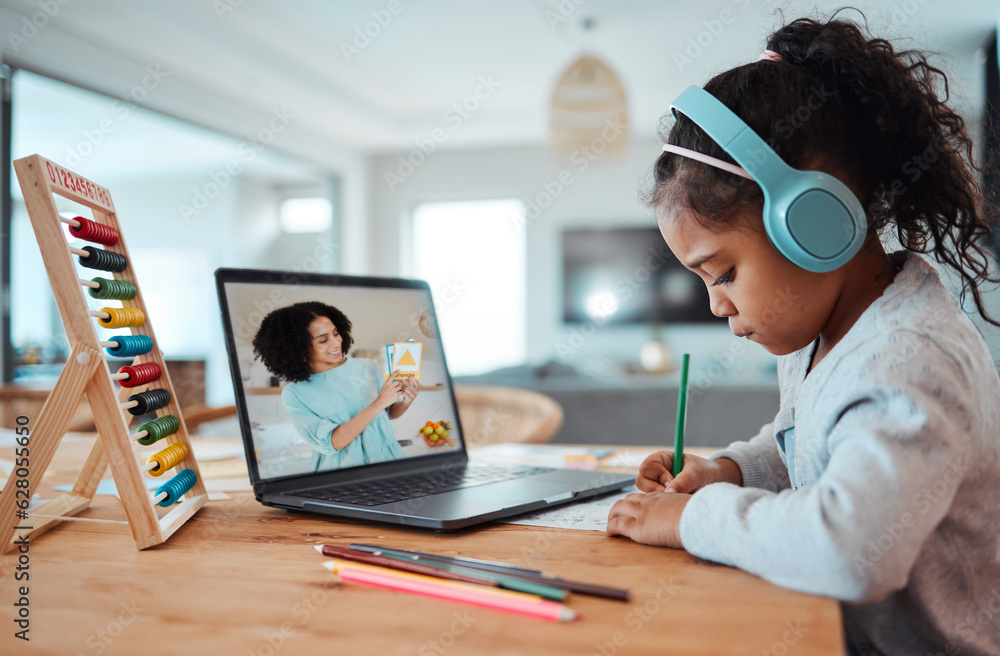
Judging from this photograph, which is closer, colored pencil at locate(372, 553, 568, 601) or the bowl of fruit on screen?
colored pencil at locate(372, 553, 568, 601)

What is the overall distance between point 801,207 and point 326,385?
0.54 meters

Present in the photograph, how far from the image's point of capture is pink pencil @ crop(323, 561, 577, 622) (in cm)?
47

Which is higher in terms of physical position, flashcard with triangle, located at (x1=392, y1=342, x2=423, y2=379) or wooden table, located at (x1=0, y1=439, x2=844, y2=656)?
flashcard with triangle, located at (x1=392, y1=342, x2=423, y2=379)

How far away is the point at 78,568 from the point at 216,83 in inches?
178

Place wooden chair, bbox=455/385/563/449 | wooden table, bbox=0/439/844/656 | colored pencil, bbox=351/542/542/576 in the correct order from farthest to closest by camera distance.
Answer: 1. wooden chair, bbox=455/385/563/449
2. colored pencil, bbox=351/542/542/576
3. wooden table, bbox=0/439/844/656

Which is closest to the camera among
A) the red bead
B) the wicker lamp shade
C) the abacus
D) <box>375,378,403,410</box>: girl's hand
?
the abacus

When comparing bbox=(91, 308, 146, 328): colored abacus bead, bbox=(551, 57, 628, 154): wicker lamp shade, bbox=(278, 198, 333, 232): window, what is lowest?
bbox=(91, 308, 146, 328): colored abacus bead

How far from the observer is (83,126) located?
466 cm

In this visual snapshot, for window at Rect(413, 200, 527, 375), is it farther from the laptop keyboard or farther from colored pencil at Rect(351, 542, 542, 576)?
colored pencil at Rect(351, 542, 542, 576)

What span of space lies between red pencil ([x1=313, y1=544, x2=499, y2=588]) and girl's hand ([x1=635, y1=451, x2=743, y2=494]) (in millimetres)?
320

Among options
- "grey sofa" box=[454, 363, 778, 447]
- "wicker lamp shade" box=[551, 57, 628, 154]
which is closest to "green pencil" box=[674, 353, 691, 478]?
"grey sofa" box=[454, 363, 778, 447]

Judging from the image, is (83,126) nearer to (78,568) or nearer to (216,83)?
(216,83)

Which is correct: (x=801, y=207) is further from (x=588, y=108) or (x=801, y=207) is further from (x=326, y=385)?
(x=588, y=108)

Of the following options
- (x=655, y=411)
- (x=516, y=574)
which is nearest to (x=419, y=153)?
(x=655, y=411)
